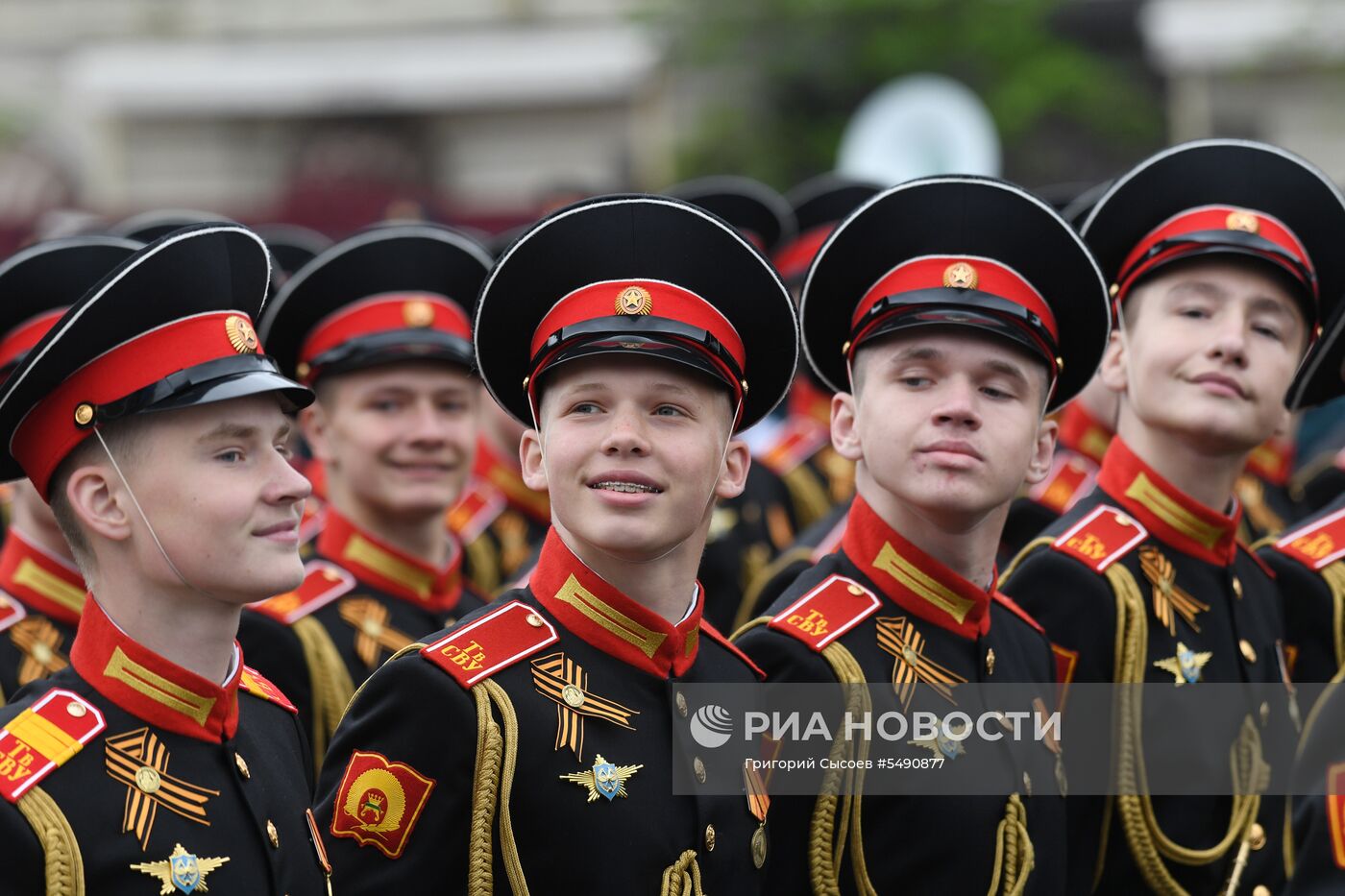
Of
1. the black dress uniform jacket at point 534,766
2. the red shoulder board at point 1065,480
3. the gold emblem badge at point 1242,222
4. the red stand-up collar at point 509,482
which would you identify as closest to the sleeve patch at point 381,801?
the black dress uniform jacket at point 534,766

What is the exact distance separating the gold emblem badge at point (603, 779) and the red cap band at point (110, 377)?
3.38 feet

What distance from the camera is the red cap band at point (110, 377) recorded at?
3400 mm

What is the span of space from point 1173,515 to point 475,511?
3336 mm

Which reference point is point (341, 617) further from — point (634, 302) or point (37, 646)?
point (634, 302)

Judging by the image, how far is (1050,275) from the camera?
4.32 m

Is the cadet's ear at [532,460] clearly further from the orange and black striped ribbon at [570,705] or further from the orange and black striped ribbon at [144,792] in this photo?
the orange and black striped ribbon at [144,792]

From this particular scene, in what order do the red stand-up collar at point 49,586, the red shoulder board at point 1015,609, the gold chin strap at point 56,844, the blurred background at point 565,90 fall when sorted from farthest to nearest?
the blurred background at point 565,90, the red stand-up collar at point 49,586, the red shoulder board at point 1015,609, the gold chin strap at point 56,844

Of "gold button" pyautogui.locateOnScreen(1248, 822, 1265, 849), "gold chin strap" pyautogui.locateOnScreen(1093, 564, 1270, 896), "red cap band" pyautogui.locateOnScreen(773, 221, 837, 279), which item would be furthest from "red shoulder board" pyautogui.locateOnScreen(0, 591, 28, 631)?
"red cap band" pyautogui.locateOnScreen(773, 221, 837, 279)

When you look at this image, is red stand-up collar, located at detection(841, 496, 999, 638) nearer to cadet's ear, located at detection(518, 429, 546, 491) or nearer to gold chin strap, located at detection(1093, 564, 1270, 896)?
gold chin strap, located at detection(1093, 564, 1270, 896)

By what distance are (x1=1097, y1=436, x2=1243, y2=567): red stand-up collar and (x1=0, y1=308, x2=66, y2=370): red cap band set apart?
2.85 m

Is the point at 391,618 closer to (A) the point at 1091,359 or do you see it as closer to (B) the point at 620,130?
(A) the point at 1091,359

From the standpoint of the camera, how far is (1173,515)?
485cm

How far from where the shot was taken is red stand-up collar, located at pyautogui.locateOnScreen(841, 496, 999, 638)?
4.24 m

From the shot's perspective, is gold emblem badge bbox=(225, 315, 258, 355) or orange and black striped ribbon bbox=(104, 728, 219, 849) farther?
gold emblem badge bbox=(225, 315, 258, 355)
